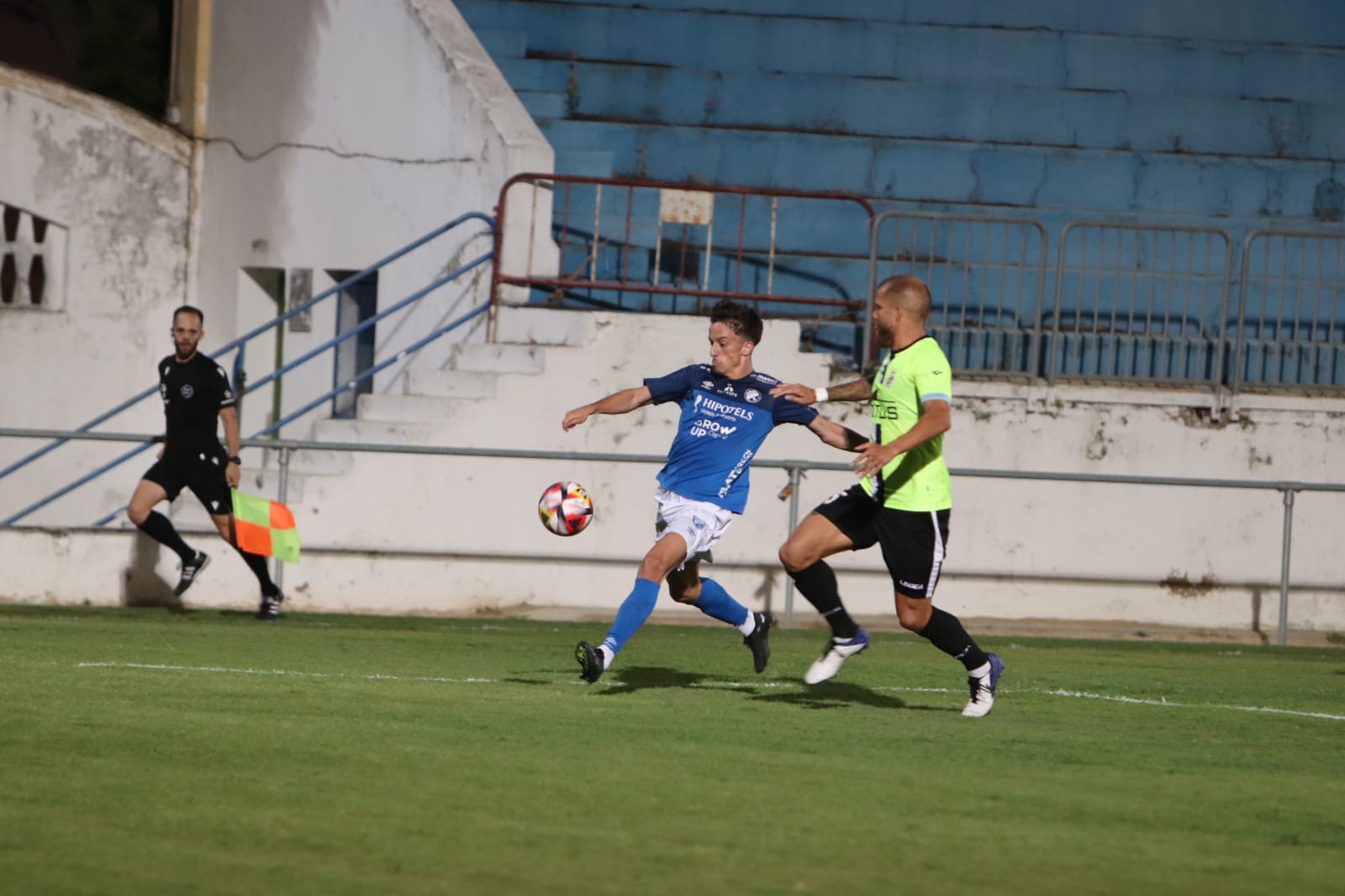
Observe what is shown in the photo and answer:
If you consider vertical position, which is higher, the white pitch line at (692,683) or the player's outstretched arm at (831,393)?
the player's outstretched arm at (831,393)

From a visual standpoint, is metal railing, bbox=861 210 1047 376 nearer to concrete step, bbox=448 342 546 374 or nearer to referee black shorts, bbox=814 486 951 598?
concrete step, bbox=448 342 546 374

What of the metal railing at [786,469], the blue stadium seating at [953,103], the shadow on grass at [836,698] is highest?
the blue stadium seating at [953,103]

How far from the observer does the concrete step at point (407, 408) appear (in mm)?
14773

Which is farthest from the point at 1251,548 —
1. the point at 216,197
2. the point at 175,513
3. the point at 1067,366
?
the point at 216,197

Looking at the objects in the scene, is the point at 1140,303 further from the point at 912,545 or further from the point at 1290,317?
the point at 912,545

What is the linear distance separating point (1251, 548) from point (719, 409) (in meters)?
7.99

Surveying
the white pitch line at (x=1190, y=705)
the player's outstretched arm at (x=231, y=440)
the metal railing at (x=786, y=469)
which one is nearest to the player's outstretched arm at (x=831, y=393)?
the white pitch line at (x=1190, y=705)

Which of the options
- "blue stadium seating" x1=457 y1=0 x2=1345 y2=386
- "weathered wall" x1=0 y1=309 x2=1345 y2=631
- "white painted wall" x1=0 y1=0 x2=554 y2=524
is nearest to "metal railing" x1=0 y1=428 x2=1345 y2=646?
"weathered wall" x1=0 y1=309 x2=1345 y2=631

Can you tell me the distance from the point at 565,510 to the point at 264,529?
4436 millimetres

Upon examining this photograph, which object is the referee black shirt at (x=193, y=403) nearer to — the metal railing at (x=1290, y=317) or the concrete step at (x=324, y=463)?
the concrete step at (x=324, y=463)

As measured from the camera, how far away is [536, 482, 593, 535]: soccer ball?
358 inches

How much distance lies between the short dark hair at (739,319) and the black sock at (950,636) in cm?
160

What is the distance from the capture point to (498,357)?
586 inches

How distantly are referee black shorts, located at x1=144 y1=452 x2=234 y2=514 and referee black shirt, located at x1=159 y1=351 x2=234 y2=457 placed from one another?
0.05 metres
